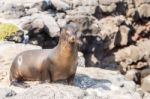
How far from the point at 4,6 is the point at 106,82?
975 cm

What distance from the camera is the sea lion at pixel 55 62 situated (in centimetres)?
736

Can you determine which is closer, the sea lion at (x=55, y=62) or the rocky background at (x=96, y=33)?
the sea lion at (x=55, y=62)

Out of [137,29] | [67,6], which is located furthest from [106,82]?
[137,29]

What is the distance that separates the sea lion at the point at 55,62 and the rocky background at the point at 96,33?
0.72 meters

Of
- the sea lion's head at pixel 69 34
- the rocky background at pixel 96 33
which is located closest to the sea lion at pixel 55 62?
the sea lion's head at pixel 69 34

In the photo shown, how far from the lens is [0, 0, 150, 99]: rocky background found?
1087 cm

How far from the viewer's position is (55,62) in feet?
24.8

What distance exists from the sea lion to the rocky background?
0.72 meters

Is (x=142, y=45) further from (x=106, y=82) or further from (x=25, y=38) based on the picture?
(x=106, y=82)

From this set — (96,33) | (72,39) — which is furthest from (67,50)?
(96,33)

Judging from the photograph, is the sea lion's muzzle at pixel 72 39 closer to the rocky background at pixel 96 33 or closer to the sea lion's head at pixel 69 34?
the sea lion's head at pixel 69 34

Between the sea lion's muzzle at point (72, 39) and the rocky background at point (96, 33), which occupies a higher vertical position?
the sea lion's muzzle at point (72, 39)

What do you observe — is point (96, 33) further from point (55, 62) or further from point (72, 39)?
point (72, 39)

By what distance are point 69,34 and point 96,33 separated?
12534 millimetres
